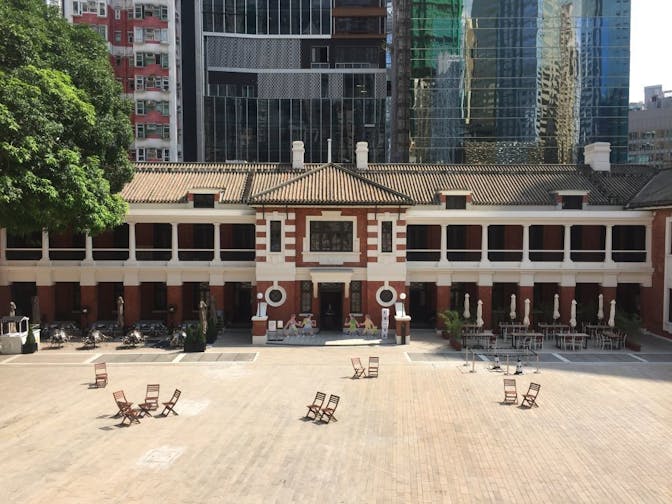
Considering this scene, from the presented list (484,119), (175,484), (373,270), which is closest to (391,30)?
(484,119)

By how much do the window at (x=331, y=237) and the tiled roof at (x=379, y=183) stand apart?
6.16ft

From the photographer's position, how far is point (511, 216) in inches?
1414

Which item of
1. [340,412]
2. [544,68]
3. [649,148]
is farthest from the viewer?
[649,148]

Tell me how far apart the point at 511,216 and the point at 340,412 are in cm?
1935

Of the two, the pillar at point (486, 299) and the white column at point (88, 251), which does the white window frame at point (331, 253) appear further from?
the white column at point (88, 251)

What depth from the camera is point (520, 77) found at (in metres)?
63.7

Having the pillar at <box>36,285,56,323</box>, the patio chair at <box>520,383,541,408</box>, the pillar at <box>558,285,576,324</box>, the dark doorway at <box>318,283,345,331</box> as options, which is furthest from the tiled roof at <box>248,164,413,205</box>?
the patio chair at <box>520,383,541,408</box>

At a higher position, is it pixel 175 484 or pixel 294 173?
pixel 294 173

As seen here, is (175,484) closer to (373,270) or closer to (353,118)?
(373,270)

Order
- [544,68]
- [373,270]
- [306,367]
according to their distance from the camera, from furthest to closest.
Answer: [544,68]
[373,270]
[306,367]

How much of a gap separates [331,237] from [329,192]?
2.63m

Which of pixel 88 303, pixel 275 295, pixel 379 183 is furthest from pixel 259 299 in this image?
pixel 88 303

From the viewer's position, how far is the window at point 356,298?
116ft

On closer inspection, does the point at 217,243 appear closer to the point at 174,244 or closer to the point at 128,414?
the point at 174,244
